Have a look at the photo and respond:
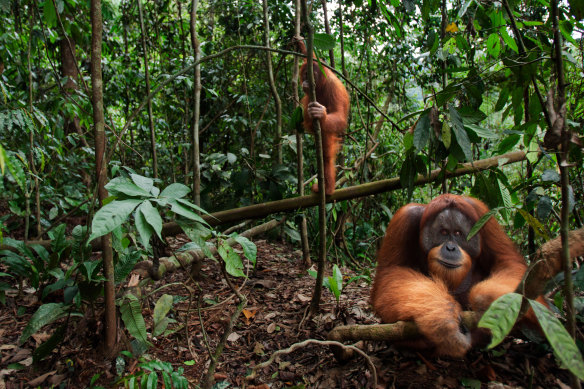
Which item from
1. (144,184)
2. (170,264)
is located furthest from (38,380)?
(144,184)

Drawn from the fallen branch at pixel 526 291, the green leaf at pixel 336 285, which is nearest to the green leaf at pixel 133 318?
the fallen branch at pixel 526 291

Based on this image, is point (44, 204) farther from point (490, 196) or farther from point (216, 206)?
point (490, 196)

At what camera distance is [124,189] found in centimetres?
161

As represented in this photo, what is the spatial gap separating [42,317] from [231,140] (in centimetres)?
420

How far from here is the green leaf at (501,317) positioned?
3.54 feet

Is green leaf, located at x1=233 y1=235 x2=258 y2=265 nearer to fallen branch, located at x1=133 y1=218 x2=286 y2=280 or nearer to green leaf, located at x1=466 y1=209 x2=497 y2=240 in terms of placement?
fallen branch, located at x1=133 y1=218 x2=286 y2=280

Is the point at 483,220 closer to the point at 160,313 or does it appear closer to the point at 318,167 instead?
the point at 318,167

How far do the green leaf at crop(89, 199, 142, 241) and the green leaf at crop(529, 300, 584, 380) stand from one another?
136cm

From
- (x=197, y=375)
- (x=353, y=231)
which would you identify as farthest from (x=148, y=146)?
(x=197, y=375)

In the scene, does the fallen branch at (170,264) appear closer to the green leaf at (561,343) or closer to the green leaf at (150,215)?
the green leaf at (150,215)

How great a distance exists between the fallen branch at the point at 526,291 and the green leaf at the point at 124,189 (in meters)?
1.35

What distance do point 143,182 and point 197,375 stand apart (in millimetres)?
1330

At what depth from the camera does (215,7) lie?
5777 mm

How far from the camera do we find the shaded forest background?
1.93 metres
